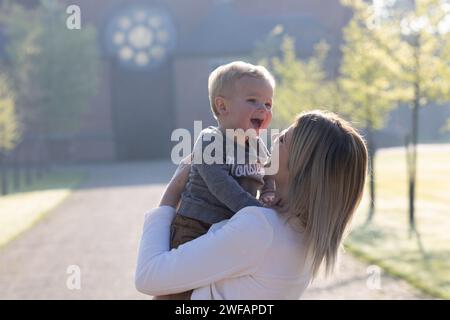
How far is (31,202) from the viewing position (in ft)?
57.0

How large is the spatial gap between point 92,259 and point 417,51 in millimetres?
6559

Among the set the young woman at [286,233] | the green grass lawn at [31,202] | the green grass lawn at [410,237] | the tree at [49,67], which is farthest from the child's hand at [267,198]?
the tree at [49,67]

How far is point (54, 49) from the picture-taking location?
27.0 meters

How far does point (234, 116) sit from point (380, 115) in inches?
491

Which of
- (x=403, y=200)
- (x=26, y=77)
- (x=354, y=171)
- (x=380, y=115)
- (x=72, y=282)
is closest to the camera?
(x=354, y=171)

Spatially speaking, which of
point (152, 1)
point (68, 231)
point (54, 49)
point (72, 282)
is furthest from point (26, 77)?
point (72, 282)

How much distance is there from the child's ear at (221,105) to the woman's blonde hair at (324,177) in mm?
415

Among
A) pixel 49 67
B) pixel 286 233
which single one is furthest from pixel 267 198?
pixel 49 67

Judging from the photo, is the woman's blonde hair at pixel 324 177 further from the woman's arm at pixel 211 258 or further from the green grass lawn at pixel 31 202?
the green grass lawn at pixel 31 202

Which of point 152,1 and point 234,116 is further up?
point 152,1

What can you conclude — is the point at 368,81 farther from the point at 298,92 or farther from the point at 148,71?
Answer: the point at 148,71

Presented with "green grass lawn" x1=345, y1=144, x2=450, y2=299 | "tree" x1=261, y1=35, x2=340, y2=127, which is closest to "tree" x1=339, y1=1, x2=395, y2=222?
"green grass lawn" x1=345, y1=144, x2=450, y2=299
